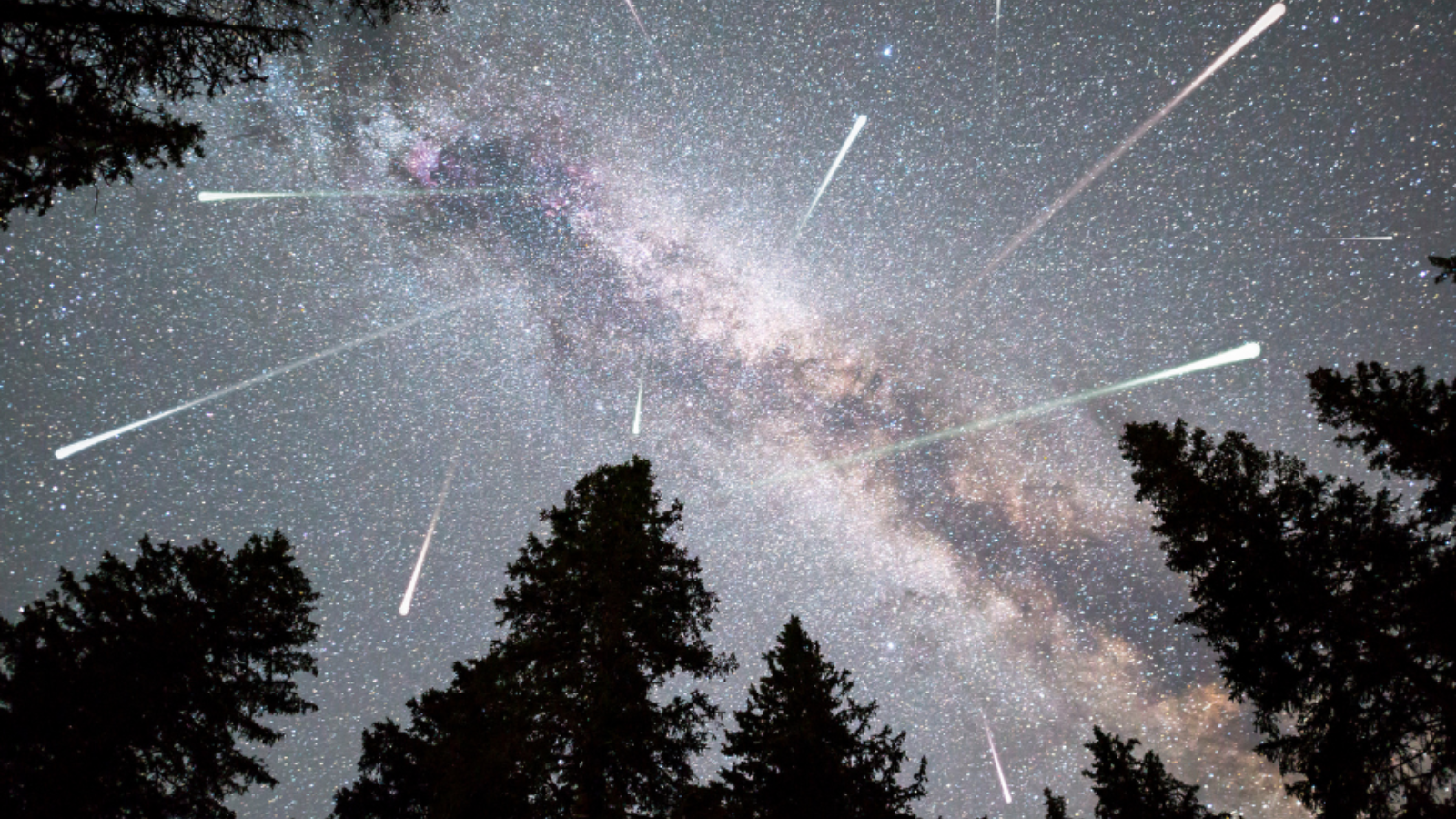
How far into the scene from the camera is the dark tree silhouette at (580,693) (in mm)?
8320

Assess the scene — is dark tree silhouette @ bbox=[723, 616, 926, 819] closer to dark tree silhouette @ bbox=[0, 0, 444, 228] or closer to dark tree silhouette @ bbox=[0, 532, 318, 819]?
dark tree silhouette @ bbox=[0, 532, 318, 819]

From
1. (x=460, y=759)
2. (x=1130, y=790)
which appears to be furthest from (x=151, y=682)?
(x=1130, y=790)

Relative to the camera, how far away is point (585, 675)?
8.98 m

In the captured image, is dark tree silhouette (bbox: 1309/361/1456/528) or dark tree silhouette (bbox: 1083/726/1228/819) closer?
dark tree silhouette (bbox: 1309/361/1456/528)

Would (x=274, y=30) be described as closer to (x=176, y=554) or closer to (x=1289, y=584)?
(x=176, y=554)

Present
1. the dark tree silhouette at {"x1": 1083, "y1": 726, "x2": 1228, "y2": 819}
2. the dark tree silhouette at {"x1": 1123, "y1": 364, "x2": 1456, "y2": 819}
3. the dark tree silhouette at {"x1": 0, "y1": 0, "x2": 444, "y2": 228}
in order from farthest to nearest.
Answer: the dark tree silhouette at {"x1": 1083, "y1": 726, "x2": 1228, "y2": 819}
the dark tree silhouette at {"x1": 1123, "y1": 364, "x2": 1456, "y2": 819}
the dark tree silhouette at {"x1": 0, "y1": 0, "x2": 444, "y2": 228}

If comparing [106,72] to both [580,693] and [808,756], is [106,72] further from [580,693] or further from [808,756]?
[808,756]

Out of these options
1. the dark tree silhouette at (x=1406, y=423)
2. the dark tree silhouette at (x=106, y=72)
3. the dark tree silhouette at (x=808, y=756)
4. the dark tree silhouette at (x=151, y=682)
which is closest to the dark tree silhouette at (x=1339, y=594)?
the dark tree silhouette at (x=1406, y=423)

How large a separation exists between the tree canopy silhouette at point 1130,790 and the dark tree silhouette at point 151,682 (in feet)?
55.1

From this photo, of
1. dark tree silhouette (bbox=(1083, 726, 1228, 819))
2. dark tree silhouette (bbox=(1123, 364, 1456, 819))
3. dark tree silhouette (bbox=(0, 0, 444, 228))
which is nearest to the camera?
dark tree silhouette (bbox=(0, 0, 444, 228))

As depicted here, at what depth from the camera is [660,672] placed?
968 centimetres

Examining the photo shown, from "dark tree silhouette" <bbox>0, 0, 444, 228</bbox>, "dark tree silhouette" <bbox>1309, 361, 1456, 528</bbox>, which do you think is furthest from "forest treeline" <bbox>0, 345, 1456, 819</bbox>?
"dark tree silhouette" <bbox>0, 0, 444, 228</bbox>

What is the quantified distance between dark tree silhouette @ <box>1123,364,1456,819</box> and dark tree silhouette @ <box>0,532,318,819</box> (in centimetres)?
1738

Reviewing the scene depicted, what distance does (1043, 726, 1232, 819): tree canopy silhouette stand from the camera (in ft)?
37.1
